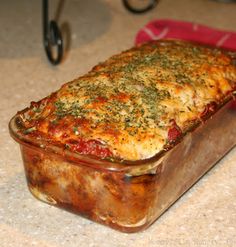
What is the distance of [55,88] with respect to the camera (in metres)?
1.56

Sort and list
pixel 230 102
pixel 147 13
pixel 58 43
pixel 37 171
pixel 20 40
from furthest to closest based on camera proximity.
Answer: pixel 147 13, pixel 20 40, pixel 58 43, pixel 230 102, pixel 37 171

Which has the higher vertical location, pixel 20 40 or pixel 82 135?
pixel 82 135

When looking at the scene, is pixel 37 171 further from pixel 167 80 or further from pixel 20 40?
pixel 20 40

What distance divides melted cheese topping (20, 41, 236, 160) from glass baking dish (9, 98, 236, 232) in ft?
0.10

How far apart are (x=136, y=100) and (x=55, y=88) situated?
57 cm

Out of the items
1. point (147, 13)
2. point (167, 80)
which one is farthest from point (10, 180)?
point (147, 13)

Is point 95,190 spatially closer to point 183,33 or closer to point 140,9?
point 183,33

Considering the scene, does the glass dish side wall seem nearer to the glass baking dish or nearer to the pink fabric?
the glass baking dish

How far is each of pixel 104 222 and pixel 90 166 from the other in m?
0.14

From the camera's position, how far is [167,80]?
111 centimetres

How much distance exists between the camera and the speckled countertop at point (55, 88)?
3.26ft

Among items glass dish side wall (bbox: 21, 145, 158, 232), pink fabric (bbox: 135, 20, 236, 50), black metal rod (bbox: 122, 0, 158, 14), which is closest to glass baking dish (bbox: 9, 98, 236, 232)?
glass dish side wall (bbox: 21, 145, 158, 232)

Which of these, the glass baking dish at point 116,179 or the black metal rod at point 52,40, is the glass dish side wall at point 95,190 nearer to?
the glass baking dish at point 116,179

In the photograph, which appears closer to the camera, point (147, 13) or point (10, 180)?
point (10, 180)
